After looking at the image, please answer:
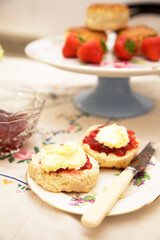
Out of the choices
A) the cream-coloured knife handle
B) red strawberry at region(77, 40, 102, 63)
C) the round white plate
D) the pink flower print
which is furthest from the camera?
red strawberry at region(77, 40, 102, 63)

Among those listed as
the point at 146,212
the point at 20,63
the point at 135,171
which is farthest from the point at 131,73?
the point at 20,63

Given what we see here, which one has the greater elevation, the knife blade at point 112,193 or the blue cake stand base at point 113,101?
the knife blade at point 112,193

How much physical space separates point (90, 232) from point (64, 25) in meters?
2.67

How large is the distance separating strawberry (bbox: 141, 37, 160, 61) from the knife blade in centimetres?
58

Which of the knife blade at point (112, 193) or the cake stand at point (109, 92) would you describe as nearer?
the knife blade at point (112, 193)

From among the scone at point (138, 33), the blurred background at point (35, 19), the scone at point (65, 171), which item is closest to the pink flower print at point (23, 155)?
the scone at point (65, 171)

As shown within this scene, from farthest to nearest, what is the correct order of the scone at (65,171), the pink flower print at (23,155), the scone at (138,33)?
the scone at (138,33), the pink flower print at (23,155), the scone at (65,171)

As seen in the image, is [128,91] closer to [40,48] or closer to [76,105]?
[76,105]

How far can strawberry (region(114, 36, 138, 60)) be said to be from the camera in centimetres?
141

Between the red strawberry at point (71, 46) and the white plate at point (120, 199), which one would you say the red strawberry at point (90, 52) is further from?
the white plate at point (120, 199)

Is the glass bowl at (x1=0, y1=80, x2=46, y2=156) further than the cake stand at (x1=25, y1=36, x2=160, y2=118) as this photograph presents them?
No

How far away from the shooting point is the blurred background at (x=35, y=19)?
2.97 m

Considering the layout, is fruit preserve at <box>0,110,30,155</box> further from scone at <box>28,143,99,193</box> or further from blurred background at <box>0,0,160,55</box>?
blurred background at <box>0,0,160,55</box>

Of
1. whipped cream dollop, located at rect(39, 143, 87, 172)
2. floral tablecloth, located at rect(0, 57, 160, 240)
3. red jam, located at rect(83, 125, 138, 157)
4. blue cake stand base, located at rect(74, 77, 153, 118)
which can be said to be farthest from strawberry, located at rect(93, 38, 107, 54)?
whipped cream dollop, located at rect(39, 143, 87, 172)
